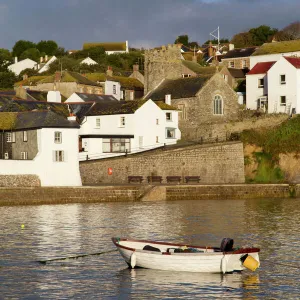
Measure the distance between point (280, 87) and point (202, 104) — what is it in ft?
25.5

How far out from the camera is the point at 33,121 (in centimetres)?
6481

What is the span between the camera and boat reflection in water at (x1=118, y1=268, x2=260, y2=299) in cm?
2997

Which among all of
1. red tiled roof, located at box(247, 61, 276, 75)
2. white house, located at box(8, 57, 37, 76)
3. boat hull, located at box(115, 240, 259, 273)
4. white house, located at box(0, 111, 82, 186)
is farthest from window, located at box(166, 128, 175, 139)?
white house, located at box(8, 57, 37, 76)

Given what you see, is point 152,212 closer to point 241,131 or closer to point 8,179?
point 8,179

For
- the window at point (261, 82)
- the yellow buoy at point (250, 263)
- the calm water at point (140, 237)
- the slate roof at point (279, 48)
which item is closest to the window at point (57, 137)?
the calm water at point (140, 237)

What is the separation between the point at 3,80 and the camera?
118688 mm

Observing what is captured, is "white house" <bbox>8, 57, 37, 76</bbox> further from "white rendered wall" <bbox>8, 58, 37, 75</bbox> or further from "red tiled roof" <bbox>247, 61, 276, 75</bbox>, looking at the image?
"red tiled roof" <bbox>247, 61, 276, 75</bbox>

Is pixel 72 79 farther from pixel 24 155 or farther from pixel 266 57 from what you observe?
pixel 24 155

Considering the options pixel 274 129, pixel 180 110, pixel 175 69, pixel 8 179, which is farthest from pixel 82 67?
pixel 8 179

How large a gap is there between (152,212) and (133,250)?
875 inches

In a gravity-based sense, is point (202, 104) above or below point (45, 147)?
above

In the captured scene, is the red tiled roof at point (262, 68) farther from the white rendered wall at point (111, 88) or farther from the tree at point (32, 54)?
the tree at point (32, 54)

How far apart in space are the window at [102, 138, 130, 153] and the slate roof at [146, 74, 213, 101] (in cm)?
946

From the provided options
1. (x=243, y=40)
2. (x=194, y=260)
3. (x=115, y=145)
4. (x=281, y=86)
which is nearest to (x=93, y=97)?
(x=115, y=145)
